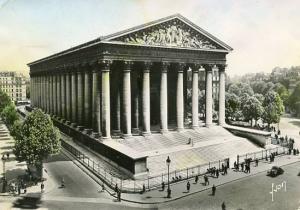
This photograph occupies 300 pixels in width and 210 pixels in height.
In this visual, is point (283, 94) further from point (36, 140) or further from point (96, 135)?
point (36, 140)

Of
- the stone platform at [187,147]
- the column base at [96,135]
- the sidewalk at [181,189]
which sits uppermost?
the column base at [96,135]

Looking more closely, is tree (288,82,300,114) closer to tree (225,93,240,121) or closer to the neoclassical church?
tree (225,93,240,121)

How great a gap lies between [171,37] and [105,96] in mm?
12710

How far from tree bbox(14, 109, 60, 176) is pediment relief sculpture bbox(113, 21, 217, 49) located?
15.1 meters

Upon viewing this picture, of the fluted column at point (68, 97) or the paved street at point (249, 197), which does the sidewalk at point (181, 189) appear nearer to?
the paved street at point (249, 197)

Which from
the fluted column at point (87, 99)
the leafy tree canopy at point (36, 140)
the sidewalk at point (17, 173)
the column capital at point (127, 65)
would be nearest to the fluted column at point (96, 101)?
the fluted column at point (87, 99)

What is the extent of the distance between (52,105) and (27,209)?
4914 centimetres

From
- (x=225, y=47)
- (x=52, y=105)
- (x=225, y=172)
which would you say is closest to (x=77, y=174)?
(x=225, y=172)

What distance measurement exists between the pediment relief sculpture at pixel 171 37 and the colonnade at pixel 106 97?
290cm

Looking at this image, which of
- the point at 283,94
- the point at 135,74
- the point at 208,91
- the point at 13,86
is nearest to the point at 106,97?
the point at 135,74

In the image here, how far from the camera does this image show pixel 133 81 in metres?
53.1

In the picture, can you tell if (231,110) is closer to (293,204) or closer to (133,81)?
(133,81)

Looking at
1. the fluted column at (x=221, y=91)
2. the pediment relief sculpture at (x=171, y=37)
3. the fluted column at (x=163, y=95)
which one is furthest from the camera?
the fluted column at (x=221, y=91)

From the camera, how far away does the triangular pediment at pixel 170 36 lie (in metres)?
44.7
